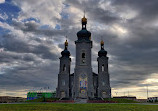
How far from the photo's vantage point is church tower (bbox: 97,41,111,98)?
6844 cm

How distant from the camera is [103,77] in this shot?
70.2 meters

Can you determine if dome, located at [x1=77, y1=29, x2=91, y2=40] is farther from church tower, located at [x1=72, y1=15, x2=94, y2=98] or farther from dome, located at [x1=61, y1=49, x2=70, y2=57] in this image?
dome, located at [x1=61, y1=49, x2=70, y2=57]

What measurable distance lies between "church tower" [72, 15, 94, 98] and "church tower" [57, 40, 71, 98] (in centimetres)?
805

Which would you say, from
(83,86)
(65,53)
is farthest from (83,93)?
(65,53)

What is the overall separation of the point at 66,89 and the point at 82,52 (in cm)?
1651

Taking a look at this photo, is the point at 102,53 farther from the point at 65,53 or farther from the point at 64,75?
the point at 64,75

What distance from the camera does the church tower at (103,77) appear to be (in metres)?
68.4

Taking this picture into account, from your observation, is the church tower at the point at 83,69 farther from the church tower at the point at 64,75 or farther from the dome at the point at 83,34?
the church tower at the point at 64,75

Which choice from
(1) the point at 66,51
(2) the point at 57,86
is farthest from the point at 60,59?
(2) the point at 57,86

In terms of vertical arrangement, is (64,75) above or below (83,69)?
below

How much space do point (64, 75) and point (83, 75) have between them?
11.4 m

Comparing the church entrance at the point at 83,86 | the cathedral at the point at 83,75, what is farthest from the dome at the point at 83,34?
the church entrance at the point at 83,86

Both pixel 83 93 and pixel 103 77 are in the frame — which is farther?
pixel 103 77

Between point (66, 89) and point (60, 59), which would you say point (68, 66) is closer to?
point (60, 59)
